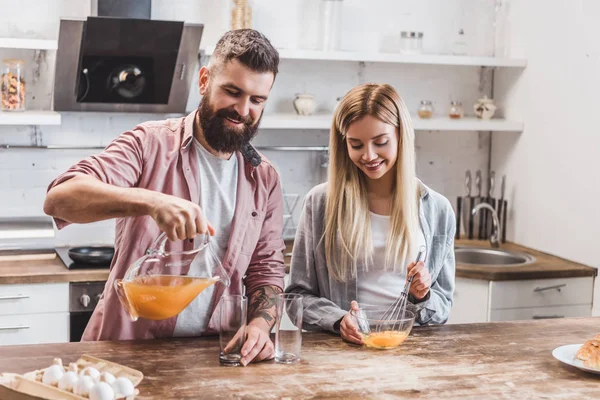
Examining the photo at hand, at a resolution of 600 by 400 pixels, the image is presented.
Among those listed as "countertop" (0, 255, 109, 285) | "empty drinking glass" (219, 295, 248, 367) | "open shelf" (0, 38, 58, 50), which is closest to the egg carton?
"empty drinking glass" (219, 295, 248, 367)

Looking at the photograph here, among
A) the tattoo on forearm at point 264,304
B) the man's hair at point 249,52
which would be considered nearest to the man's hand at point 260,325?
the tattoo on forearm at point 264,304

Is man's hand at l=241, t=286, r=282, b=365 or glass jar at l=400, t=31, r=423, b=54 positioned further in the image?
glass jar at l=400, t=31, r=423, b=54

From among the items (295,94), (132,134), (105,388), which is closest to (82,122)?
(295,94)

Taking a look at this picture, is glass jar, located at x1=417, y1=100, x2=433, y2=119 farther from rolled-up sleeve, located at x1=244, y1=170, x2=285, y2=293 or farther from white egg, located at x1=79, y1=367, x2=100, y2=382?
white egg, located at x1=79, y1=367, x2=100, y2=382

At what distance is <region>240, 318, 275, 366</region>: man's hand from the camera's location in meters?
1.98

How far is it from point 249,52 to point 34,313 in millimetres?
1759

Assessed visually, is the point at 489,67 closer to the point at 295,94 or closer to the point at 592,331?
the point at 295,94

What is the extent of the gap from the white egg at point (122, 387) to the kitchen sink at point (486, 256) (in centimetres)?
263

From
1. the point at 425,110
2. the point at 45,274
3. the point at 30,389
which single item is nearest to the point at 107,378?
the point at 30,389

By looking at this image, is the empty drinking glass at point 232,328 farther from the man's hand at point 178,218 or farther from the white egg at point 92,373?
the white egg at point 92,373

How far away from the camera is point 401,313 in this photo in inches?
92.0

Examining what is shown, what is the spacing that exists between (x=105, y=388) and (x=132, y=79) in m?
2.29

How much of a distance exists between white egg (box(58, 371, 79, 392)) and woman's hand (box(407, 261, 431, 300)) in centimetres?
101

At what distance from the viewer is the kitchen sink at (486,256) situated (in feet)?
13.3
